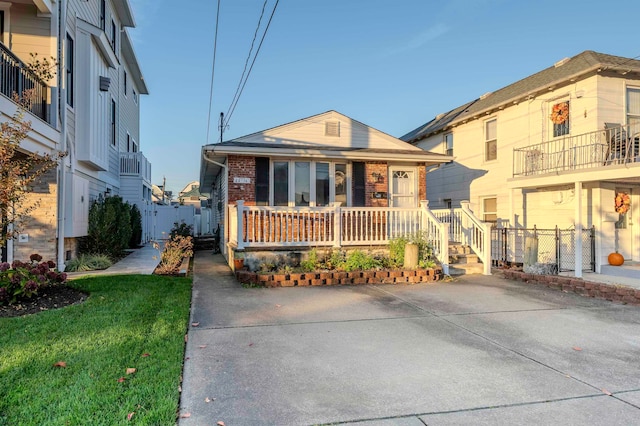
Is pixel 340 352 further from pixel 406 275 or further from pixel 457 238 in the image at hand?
pixel 457 238

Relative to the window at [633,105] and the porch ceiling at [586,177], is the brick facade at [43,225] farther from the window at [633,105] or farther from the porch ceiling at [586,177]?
the window at [633,105]

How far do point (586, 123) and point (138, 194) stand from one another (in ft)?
53.1

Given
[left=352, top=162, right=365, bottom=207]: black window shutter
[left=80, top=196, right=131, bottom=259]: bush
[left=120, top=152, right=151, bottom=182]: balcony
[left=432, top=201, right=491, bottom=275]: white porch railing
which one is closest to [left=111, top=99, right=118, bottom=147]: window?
[left=120, top=152, right=151, bottom=182]: balcony

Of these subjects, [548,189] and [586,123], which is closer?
[586,123]

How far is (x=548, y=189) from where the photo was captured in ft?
36.9

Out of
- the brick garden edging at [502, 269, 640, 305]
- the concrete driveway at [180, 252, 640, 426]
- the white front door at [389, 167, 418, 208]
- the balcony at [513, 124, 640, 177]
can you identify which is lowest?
the concrete driveway at [180, 252, 640, 426]

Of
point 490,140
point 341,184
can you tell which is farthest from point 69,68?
point 490,140

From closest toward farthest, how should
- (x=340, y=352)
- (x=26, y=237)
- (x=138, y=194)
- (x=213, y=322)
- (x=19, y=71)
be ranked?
(x=340, y=352) → (x=213, y=322) → (x=19, y=71) → (x=26, y=237) → (x=138, y=194)

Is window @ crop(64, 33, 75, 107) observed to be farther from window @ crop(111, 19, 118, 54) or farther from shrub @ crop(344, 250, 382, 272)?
shrub @ crop(344, 250, 382, 272)

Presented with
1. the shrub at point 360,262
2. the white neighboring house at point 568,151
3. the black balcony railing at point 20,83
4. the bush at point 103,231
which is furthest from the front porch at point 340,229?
the black balcony railing at point 20,83

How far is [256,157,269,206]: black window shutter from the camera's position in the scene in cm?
1053

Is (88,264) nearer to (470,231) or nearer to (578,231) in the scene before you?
(470,231)

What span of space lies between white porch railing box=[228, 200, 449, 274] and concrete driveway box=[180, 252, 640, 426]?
8.44ft

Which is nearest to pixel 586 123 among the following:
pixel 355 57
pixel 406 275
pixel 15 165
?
pixel 406 275
